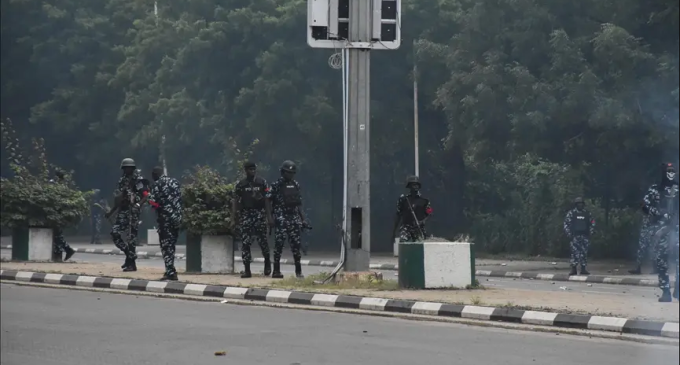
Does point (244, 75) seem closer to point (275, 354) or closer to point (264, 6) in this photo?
point (264, 6)

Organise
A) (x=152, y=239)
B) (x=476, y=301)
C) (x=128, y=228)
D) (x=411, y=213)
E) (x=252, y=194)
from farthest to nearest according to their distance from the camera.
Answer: (x=152, y=239) < (x=411, y=213) < (x=128, y=228) < (x=252, y=194) < (x=476, y=301)

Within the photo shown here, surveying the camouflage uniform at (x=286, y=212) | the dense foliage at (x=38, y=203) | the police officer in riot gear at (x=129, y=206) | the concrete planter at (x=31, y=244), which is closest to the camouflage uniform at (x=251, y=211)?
the camouflage uniform at (x=286, y=212)

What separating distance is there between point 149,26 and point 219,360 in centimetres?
3620

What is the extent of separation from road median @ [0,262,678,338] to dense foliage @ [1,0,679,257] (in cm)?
502

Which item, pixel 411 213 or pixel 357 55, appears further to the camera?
pixel 411 213

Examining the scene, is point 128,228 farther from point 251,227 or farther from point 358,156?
point 358,156

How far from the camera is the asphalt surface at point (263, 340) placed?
10.5 metres

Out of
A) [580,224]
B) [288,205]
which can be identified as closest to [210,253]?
[288,205]

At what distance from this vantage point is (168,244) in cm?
1889

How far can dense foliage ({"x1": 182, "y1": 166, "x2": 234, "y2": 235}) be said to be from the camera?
2045 centimetres

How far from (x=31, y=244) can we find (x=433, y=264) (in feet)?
36.0

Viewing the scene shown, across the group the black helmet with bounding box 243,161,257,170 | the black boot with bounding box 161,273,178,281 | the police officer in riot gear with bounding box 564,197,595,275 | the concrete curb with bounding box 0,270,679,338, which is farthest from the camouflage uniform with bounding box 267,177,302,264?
the police officer in riot gear with bounding box 564,197,595,275

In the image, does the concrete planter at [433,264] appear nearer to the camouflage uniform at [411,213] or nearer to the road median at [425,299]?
the road median at [425,299]

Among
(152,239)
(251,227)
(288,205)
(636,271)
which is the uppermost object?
(288,205)
